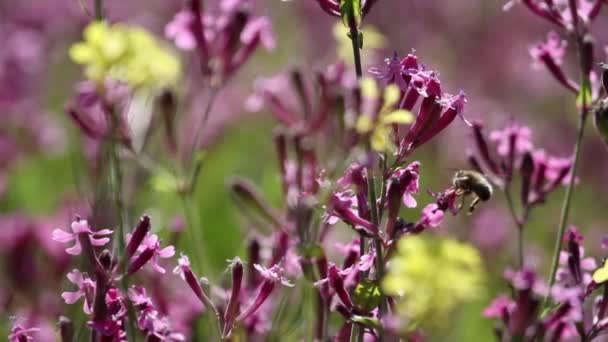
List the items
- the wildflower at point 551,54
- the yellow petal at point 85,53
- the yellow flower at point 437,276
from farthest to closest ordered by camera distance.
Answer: the wildflower at point 551,54 < the yellow petal at point 85,53 < the yellow flower at point 437,276

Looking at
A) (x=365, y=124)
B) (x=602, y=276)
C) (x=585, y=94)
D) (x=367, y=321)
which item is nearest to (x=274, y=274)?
(x=367, y=321)

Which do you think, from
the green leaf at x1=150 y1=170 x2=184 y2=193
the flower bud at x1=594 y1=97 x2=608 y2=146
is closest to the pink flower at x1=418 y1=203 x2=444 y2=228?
the flower bud at x1=594 y1=97 x2=608 y2=146

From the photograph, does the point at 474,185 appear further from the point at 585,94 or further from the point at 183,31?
the point at 183,31

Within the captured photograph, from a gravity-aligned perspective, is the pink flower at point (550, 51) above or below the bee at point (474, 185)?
above

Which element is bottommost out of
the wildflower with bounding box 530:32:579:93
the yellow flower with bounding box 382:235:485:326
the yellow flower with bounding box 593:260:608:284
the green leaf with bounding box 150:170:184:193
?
the yellow flower with bounding box 382:235:485:326

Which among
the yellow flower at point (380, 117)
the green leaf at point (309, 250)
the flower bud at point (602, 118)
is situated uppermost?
the flower bud at point (602, 118)

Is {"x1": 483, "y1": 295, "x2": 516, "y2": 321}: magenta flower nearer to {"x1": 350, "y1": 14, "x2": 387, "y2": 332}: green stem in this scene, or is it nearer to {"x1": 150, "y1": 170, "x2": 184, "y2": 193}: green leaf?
{"x1": 350, "y1": 14, "x2": 387, "y2": 332}: green stem

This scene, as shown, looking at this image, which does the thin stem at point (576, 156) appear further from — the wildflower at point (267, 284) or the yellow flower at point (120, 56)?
the yellow flower at point (120, 56)

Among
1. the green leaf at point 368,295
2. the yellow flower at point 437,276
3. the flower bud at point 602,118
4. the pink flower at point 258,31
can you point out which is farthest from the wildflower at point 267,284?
the pink flower at point 258,31
